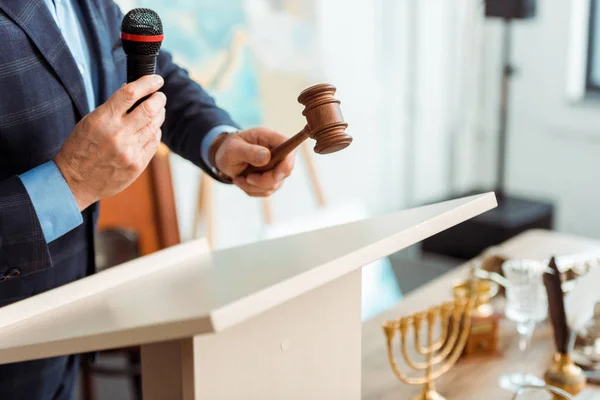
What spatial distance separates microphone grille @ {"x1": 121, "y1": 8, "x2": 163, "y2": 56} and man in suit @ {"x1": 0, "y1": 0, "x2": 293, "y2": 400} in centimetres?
4

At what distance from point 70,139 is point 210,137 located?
0.45m

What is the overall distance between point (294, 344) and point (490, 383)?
2.37 feet

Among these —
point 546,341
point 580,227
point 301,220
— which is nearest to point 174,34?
point 301,220

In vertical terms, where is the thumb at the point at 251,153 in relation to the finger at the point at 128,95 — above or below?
below

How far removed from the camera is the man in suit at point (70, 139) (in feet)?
3.53

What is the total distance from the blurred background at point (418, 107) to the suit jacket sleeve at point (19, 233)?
6.84 feet

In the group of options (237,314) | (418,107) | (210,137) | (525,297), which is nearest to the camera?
(237,314)

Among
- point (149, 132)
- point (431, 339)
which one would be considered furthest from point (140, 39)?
point (431, 339)

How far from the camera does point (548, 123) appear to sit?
431cm

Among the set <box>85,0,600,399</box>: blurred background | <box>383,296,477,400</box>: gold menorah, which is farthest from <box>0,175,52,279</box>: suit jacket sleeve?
<box>85,0,600,399</box>: blurred background

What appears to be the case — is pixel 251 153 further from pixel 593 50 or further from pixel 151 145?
pixel 593 50

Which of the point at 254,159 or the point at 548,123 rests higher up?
the point at 254,159

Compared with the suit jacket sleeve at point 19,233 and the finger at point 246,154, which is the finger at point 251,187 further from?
the suit jacket sleeve at point 19,233

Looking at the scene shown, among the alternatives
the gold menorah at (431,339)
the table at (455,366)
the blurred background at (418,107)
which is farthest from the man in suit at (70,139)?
the blurred background at (418,107)
